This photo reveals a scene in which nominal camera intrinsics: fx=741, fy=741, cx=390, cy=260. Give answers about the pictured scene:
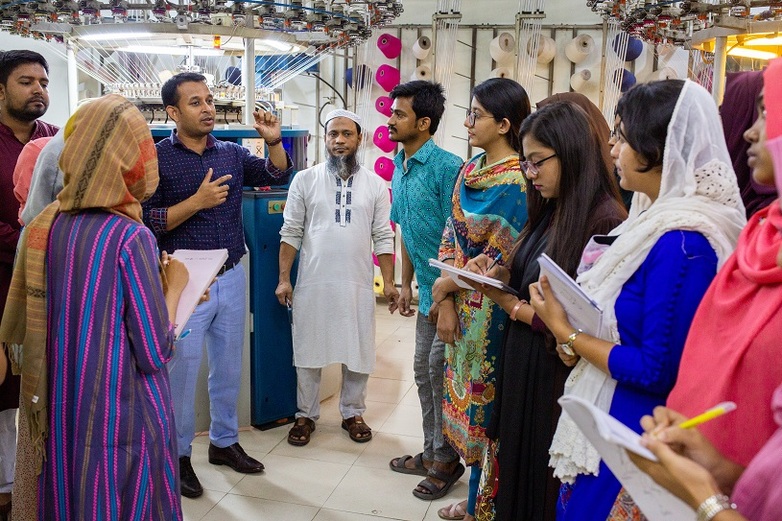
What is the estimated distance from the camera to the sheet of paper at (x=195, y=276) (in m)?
2.06

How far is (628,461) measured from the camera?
3.59ft

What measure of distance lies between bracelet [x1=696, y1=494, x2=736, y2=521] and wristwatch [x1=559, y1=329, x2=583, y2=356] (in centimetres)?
61

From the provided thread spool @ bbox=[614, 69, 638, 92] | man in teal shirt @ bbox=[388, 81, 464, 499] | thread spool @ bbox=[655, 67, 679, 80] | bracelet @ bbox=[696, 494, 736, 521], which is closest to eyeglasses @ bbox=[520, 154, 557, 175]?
man in teal shirt @ bbox=[388, 81, 464, 499]

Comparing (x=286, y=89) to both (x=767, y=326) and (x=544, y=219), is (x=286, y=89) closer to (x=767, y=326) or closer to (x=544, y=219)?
(x=544, y=219)

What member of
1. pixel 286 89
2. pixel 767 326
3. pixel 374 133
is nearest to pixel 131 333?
pixel 767 326

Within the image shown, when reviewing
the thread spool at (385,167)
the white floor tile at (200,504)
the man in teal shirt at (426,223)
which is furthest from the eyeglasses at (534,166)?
the thread spool at (385,167)

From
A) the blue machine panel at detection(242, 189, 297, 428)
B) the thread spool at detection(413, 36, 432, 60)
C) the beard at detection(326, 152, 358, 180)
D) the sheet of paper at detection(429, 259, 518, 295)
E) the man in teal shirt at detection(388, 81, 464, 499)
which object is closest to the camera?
the sheet of paper at detection(429, 259, 518, 295)

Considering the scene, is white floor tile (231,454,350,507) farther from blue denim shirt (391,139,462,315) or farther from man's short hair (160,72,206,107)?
man's short hair (160,72,206,107)

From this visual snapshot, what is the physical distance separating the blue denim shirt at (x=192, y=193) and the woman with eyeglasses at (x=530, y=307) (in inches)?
56.6

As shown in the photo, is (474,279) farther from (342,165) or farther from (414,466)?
(342,165)

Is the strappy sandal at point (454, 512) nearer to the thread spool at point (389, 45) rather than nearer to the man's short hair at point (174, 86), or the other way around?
the man's short hair at point (174, 86)

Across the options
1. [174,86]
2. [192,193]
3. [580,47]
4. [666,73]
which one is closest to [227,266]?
[192,193]

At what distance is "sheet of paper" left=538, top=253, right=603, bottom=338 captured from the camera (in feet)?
4.87

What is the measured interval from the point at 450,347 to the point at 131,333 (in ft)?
4.05
